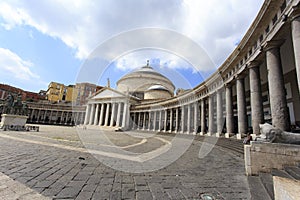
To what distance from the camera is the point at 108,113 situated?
43906 millimetres

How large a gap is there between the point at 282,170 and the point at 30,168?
23.0 ft

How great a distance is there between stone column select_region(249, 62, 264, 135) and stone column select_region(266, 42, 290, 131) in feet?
6.25

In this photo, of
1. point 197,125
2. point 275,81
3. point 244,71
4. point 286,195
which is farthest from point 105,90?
point 286,195

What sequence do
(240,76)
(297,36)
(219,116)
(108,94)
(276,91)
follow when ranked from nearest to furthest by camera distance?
(297,36) → (276,91) → (240,76) → (219,116) → (108,94)

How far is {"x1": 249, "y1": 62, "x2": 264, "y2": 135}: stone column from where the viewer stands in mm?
9531

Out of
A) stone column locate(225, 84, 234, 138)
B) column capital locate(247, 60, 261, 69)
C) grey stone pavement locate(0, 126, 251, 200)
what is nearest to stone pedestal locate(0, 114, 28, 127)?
grey stone pavement locate(0, 126, 251, 200)

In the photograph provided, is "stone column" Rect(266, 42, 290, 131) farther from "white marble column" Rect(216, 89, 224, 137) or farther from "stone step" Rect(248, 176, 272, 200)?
"white marble column" Rect(216, 89, 224, 137)

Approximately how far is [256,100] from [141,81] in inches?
1955

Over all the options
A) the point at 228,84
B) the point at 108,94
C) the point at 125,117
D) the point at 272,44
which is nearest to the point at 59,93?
the point at 108,94

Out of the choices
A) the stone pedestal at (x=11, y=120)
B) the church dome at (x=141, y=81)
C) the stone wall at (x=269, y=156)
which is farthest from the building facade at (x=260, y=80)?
the church dome at (x=141, y=81)

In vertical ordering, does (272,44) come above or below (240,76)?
above

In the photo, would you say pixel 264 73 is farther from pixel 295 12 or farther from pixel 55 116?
pixel 55 116

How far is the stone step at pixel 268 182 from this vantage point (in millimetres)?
3009

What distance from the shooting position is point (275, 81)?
25.9 feet
